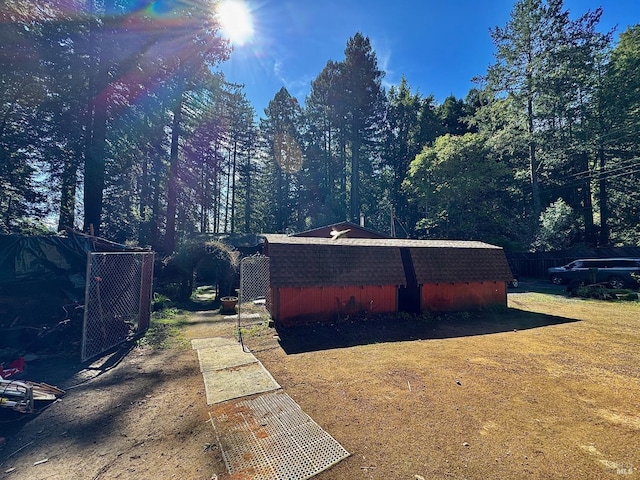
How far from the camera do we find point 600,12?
20578 millimetres

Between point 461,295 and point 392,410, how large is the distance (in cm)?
765

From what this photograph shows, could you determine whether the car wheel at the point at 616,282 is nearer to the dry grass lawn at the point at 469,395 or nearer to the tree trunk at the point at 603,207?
the dry grass lawn at the point at 469,395

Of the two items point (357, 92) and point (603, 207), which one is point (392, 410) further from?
point (357, 92)

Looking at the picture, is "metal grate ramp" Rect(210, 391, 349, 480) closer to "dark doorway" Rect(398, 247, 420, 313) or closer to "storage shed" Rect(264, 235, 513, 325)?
"storage shed" Rect(264, 235, 513, 325)

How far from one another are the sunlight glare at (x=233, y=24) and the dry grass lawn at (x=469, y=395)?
1565cm

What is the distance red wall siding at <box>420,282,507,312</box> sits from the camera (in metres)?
9.91

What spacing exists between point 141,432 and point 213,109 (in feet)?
73.6

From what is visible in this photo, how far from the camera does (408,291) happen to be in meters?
10.2

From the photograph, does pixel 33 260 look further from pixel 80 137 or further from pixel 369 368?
pixel 80 137

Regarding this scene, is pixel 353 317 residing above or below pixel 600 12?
below

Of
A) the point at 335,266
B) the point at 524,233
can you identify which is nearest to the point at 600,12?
the point at 524,233

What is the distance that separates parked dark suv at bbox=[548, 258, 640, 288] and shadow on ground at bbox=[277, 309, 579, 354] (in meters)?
7.97

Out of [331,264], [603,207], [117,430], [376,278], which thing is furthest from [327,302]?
[603,207]

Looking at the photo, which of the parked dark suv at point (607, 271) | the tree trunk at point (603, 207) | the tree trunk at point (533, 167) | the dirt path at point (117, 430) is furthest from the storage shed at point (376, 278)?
the tree trunk at point (603, 207)
